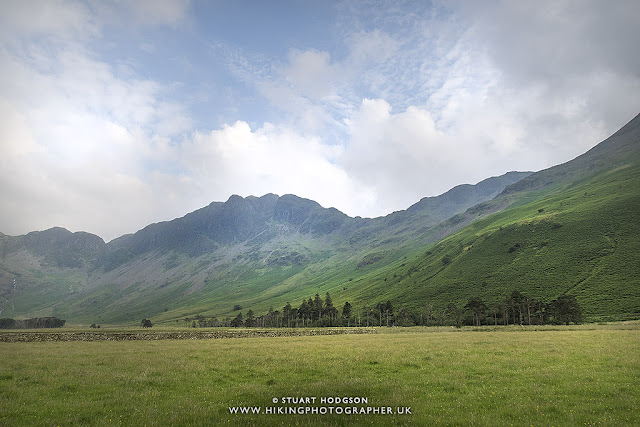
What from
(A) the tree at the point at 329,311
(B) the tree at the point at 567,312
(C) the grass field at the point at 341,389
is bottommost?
(A) the tree at the point at 329,311

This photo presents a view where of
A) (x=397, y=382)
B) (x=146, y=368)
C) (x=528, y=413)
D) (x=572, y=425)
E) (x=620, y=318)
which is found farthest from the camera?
(x=620, y=318)

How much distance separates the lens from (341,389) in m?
17.4

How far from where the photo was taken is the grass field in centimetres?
1286

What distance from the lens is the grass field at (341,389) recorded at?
12.9 meters

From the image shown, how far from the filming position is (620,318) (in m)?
108

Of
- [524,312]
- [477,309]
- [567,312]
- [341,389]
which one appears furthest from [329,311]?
[341,389]

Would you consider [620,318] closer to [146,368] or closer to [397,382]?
[397,382]

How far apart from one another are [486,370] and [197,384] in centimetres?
2099

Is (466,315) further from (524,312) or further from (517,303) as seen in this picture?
(517,303)

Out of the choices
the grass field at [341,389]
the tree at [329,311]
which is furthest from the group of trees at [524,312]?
the grass field at [341,389]

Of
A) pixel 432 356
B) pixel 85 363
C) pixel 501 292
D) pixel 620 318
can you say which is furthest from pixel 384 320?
pixel 85 363

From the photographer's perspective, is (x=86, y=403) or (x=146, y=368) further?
(x=146, y=368)

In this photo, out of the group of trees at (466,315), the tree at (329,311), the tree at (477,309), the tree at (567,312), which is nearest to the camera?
the tree at (567,312)

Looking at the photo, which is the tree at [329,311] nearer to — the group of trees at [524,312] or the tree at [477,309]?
the group of trees at [524,312]
